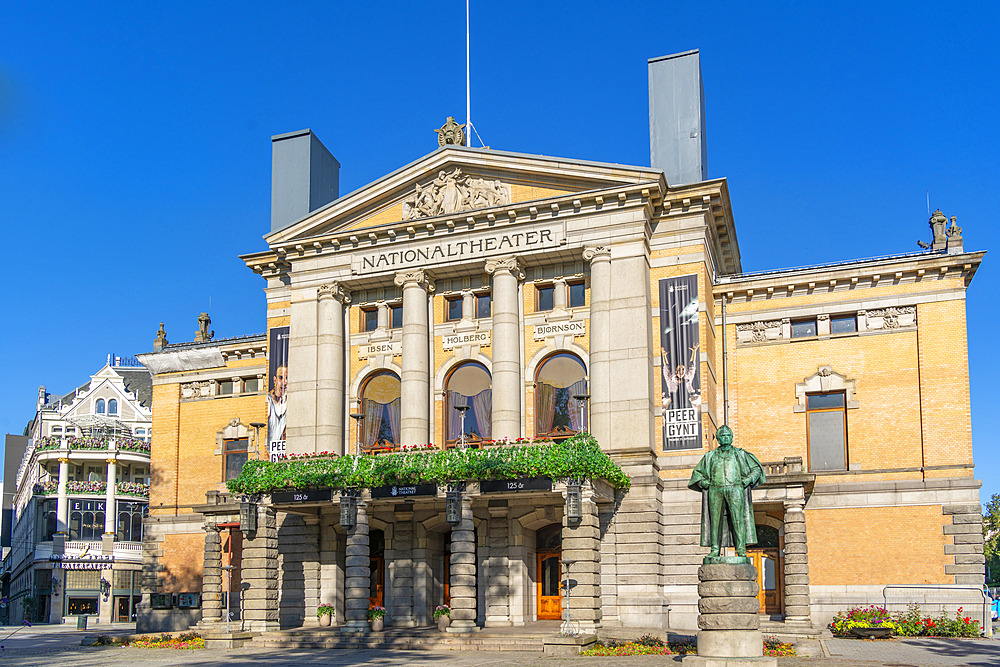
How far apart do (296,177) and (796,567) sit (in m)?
27.6

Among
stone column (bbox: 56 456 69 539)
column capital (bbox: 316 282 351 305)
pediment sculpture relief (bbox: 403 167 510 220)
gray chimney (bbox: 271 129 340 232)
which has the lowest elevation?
stone column (bbox: 56 456 69 539)

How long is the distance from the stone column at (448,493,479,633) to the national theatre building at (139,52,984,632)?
9 centimetres

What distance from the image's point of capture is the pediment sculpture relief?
3812cm

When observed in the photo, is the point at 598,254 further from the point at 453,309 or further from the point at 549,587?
the point at 549,587

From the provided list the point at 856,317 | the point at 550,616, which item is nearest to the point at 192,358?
the point at 550,616

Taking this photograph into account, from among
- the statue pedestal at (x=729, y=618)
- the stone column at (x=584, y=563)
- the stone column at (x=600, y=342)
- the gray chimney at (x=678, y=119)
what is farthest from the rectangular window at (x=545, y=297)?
the statue pedestal at (x=729, y=618)

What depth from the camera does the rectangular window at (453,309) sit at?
129ft

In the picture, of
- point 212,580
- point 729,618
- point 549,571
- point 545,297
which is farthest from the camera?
point 545,297

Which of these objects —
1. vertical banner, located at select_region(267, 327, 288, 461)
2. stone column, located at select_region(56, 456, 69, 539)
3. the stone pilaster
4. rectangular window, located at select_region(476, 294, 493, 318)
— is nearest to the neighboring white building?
stone column, located at select_region(56, 456, 69, 539)

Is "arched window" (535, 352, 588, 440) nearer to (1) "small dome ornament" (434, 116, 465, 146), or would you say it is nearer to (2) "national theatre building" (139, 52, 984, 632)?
(2) "national theatre building" (139, 52, 984, 632)

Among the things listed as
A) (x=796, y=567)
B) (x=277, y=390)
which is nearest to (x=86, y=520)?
(x=277, y=390)

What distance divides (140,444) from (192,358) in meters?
24.2

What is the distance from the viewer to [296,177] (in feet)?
148

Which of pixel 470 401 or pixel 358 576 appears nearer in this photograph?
pixel 358 576
